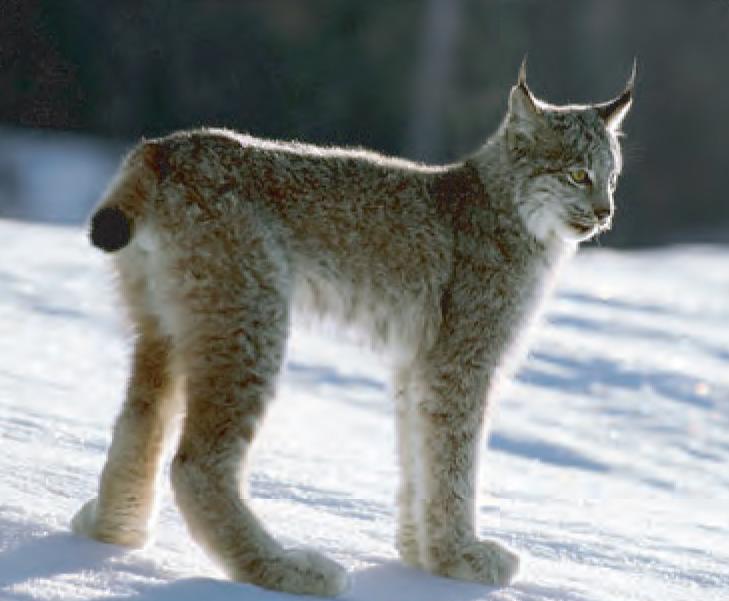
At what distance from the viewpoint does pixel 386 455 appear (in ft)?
19.4

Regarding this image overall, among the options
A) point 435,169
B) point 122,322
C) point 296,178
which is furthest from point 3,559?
point 435,169

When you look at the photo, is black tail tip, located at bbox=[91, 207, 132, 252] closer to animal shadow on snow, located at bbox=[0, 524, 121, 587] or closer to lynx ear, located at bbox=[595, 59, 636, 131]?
animal shadow on snow, located at bbox=[0, 524, 121, 587]

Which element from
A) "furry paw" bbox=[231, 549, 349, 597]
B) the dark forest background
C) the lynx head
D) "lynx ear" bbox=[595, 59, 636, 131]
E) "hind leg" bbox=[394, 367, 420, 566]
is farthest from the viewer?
the dark forest background

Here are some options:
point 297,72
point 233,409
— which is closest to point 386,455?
point 233,409

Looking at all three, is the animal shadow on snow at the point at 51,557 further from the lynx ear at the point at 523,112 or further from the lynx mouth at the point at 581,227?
the lynx ear at the point at 523,112

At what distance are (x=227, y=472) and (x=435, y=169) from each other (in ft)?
4.42

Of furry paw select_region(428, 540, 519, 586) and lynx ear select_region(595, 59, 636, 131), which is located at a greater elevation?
lynx ear select_region(595, 59, 636, 131)

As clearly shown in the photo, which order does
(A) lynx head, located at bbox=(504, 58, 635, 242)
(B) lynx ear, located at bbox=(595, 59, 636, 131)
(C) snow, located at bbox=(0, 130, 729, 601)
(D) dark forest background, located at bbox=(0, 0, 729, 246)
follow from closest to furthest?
(C) snow, located at bbox=(0, 130, 729, 601)
(A) lynx head, located at bbox=(504, 58, 635, 242)
(B) lynx ear, located at bbox=(595, 59, 636, 131)
(D) dark forest background, located at bbox=(0, 0, 729, 246)

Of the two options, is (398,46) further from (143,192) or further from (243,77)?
(143,192)

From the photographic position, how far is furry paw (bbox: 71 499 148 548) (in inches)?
140

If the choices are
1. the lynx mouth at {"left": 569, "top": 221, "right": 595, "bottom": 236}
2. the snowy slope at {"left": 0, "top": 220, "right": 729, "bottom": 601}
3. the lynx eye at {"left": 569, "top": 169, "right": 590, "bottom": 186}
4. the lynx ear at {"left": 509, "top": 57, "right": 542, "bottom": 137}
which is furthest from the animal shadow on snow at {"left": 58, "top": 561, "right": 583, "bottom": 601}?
the lynx ear at {"left": 509, "top": 57, "right": 542, "bottom": 137}

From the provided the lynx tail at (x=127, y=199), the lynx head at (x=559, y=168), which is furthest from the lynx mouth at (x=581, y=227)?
the lynx tail at (x=127, y=199)

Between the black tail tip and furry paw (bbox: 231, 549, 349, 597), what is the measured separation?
0.85 m

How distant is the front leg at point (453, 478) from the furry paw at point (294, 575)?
1.60 ft
